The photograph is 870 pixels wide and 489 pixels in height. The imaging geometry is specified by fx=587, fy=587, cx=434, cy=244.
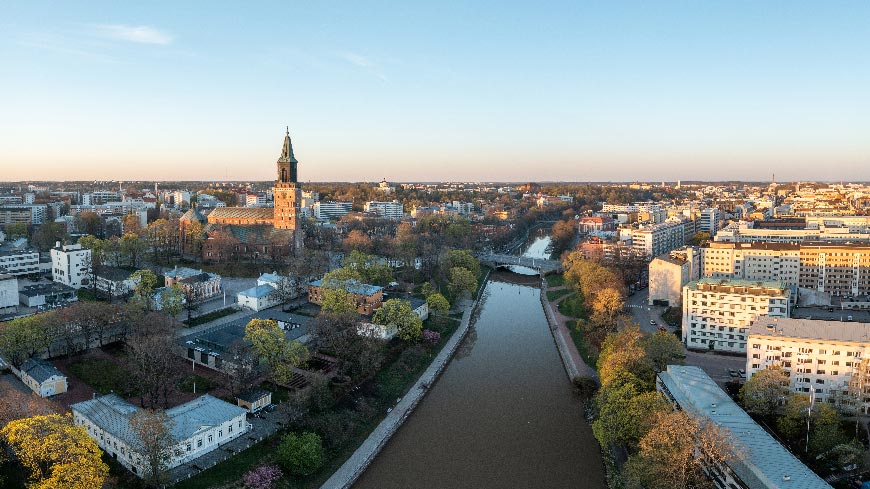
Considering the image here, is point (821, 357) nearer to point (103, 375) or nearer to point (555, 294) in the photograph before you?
point (555, 294)

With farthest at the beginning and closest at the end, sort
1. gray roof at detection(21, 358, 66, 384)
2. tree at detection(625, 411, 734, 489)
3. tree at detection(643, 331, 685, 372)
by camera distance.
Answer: tree at detection(643, 331, 685, 372) → gray roof at detection(21, 358, 66, 384) → tree at detection(625, 411, 734, 489)

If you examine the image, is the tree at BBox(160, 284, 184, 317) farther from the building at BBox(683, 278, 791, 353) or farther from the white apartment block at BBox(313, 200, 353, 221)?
the white apartment block at BBox(313, 200, 353, 221)

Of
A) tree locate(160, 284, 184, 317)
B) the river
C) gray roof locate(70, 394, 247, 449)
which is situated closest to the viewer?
gray roof locate(70, 394, 247, 449)

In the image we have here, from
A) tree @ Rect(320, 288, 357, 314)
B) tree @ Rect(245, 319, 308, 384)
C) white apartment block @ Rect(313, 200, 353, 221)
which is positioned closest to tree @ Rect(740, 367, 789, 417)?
tree @ Rect(245, 319, 308, 384)

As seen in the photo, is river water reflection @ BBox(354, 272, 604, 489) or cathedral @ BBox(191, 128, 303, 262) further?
cathedral @ BBox(191, 128, 303, 262)

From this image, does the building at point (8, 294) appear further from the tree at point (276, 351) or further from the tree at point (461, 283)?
the tree at point (461, 283)

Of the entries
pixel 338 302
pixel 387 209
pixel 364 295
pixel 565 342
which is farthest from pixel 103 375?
pixel 387 209

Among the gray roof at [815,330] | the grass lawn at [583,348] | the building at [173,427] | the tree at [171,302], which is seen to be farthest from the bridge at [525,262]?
the building at [173,427]

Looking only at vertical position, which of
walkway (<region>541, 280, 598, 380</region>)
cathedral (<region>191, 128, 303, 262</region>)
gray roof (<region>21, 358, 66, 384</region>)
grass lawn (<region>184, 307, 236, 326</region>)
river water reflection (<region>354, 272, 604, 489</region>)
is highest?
cathedral (<region>191, 128, 303, 262</region>)
